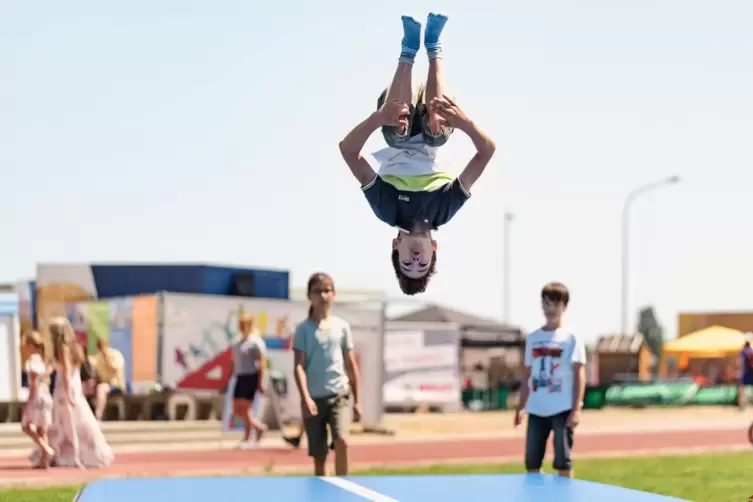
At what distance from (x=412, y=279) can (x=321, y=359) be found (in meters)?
2.45

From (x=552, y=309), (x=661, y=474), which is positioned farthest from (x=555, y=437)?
(x=661, y=474)

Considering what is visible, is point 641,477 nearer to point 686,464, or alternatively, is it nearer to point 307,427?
point 686,464

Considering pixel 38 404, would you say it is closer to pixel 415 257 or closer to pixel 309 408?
pixel 309 408

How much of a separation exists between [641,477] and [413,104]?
780 cm

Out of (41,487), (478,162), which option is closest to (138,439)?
Result: (41,487)

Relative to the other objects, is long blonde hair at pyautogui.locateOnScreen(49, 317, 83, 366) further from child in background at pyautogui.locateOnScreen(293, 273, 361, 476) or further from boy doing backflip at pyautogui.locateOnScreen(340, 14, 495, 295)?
boy doing backflip at pyautogui.locateOnScreen(340, 14, 495, 295)

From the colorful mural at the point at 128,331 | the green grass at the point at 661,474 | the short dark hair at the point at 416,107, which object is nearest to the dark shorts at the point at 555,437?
the green grass at the point at 661,474

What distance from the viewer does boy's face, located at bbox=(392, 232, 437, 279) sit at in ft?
22.6

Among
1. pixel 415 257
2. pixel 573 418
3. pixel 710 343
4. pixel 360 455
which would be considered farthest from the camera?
pixel 710 343

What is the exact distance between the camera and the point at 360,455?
53.8 feet

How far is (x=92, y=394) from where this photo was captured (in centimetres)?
1750

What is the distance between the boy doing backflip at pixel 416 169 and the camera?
22.2ft

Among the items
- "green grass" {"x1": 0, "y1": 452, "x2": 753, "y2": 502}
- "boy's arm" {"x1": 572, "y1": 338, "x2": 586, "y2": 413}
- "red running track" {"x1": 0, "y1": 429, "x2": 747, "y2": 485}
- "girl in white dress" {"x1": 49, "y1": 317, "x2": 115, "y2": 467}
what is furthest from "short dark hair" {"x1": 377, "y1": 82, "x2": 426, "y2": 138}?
"girl in white dress" {"x1": 49, "y1": 317, "x2": 115, "y2": 467}

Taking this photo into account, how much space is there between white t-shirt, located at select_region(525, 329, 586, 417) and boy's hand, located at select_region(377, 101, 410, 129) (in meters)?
2.83
